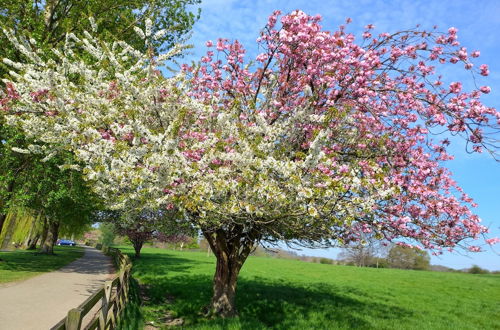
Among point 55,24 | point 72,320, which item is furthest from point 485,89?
point 55,24

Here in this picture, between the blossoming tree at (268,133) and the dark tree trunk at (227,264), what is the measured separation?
0.15 ft

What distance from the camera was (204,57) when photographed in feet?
38.4

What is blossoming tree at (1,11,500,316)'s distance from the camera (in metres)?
7.66

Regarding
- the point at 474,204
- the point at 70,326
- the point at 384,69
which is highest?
the point at 384,69

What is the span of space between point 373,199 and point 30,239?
174 feet

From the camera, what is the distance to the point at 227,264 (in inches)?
456

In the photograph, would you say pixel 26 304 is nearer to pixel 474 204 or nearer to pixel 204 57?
pixel 204 57

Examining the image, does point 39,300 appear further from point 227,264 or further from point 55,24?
point 55,24

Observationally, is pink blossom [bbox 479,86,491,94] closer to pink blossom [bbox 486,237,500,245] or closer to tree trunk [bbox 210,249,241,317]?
pink blossom [bbox 486,237,500,245]

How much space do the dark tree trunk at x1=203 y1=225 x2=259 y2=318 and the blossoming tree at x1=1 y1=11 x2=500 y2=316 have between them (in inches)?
1.7

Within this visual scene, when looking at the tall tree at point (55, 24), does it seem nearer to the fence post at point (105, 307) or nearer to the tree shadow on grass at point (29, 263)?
the tree shadow on grass at point (29, 263)

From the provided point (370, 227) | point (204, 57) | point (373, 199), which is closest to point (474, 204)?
point (370, 227)

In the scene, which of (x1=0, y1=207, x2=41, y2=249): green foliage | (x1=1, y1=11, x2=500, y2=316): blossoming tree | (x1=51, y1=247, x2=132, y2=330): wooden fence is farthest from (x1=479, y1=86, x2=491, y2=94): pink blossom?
(x1=0, y1=207, x2=41, y2=249): green foliage

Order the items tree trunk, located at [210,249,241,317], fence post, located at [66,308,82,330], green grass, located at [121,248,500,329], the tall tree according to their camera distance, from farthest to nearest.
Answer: the tall tree < tree trunk, located at [210,249,241,317] < green grass, located at [121,248,500,329] < fence post, located at [66,308,82,330]
